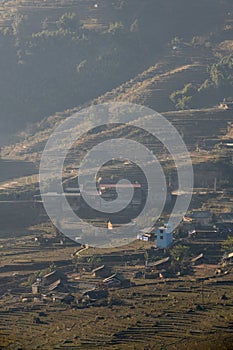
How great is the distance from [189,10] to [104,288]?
62.4 meters

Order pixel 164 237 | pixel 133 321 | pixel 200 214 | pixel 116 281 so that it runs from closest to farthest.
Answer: pixel 133 321, pixel 116 281, pixel 164 237, pixel 200 214

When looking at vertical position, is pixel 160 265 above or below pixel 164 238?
below

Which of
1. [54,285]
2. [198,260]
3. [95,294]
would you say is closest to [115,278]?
[95,294]

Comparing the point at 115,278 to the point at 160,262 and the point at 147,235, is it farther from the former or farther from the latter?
the point at 147,235

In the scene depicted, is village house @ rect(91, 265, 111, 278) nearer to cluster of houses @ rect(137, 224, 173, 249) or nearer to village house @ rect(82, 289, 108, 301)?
village house @ rect(82, 289, 108, 301)

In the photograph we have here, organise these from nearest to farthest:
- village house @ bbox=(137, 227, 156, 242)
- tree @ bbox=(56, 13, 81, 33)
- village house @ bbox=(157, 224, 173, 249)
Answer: village house @ bbox=(157, 224, 173, 249) → village house @ bbox=(137, 227, 156, 242) → tree @ bbox=(56, 13, 81, 33)

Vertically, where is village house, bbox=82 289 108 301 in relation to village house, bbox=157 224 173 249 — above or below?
below

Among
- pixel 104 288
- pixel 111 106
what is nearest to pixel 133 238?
pixel 104 288

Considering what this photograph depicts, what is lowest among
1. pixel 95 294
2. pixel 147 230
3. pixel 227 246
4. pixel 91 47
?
pixel 95 294

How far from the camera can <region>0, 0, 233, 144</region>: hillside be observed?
3280 inches

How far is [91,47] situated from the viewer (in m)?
89.2

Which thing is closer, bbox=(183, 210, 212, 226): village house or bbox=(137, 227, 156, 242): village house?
bbox=(137, 227, 156, 242): village house

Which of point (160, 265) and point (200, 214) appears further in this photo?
point (200, 214)

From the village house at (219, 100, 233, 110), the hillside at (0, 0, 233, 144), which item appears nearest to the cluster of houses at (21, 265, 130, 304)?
the village house at (219, 100, 233, 110)
